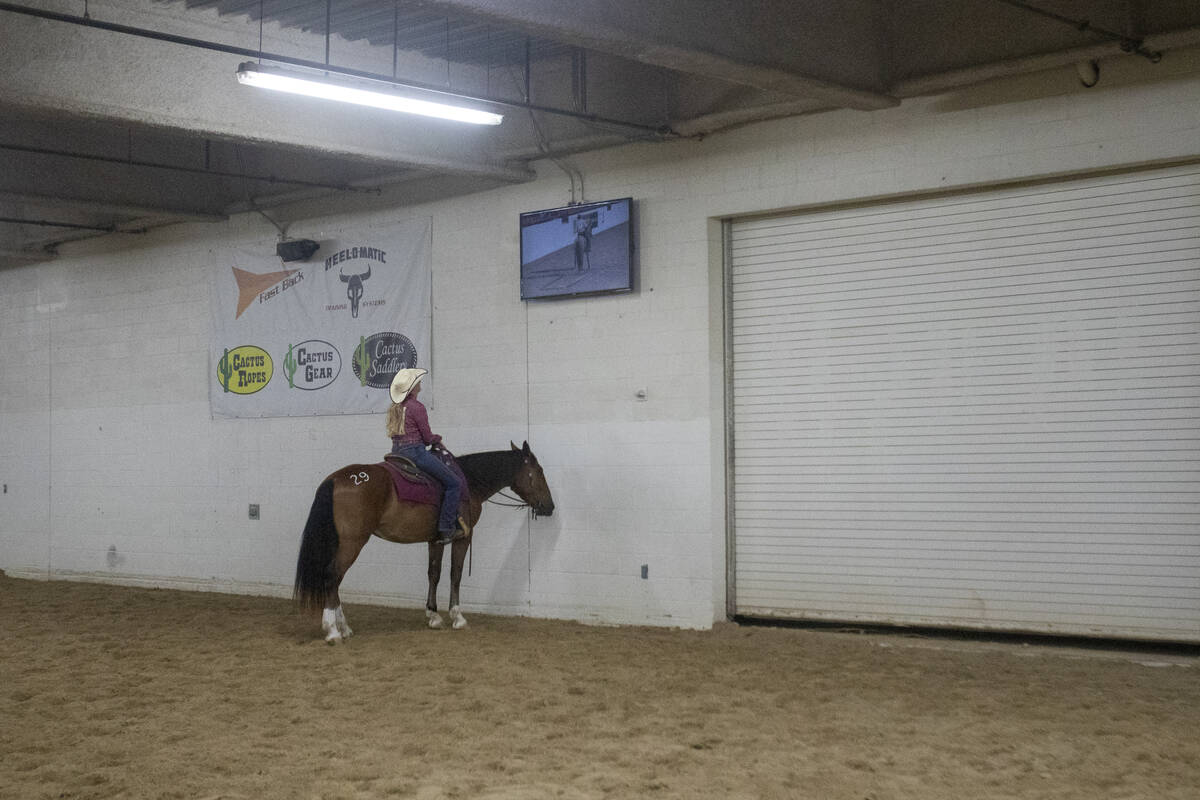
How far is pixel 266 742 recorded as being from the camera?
564cm

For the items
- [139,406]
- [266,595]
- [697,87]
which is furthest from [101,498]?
[697,87]

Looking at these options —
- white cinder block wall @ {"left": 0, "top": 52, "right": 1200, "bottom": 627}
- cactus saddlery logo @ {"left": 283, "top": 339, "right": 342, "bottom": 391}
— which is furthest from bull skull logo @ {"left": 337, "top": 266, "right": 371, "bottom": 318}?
white cinder block wall @ {"left": 0, "top": 52, "right": 1200, "bottom": 627}

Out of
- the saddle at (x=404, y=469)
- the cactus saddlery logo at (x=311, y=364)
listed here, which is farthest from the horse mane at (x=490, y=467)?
the cactus saddlery logo at (x=311, y=364)

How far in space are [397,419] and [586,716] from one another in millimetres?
3348

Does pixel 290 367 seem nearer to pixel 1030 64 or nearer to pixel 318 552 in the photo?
pixel 318 552

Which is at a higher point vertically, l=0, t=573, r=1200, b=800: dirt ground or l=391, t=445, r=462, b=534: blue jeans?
l=391, t=445, r=462, b=534: blue jeans

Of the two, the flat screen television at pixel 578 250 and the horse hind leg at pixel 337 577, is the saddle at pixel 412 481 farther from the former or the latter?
the flat screen television at pixel 578 250

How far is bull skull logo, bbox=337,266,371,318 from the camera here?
36.7 feet

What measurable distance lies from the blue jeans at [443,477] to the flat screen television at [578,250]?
6.08 feet

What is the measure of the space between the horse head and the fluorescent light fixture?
2.74m

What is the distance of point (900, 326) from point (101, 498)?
9.30 meters

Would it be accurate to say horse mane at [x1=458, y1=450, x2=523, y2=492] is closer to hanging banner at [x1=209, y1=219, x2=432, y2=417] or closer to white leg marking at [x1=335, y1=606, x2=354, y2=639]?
white leg marking at [x1=335, y1=606, x2=354, y2=639]

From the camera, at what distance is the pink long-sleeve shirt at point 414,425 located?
8.84 m

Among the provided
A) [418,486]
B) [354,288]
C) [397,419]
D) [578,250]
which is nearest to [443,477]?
[418,486]
